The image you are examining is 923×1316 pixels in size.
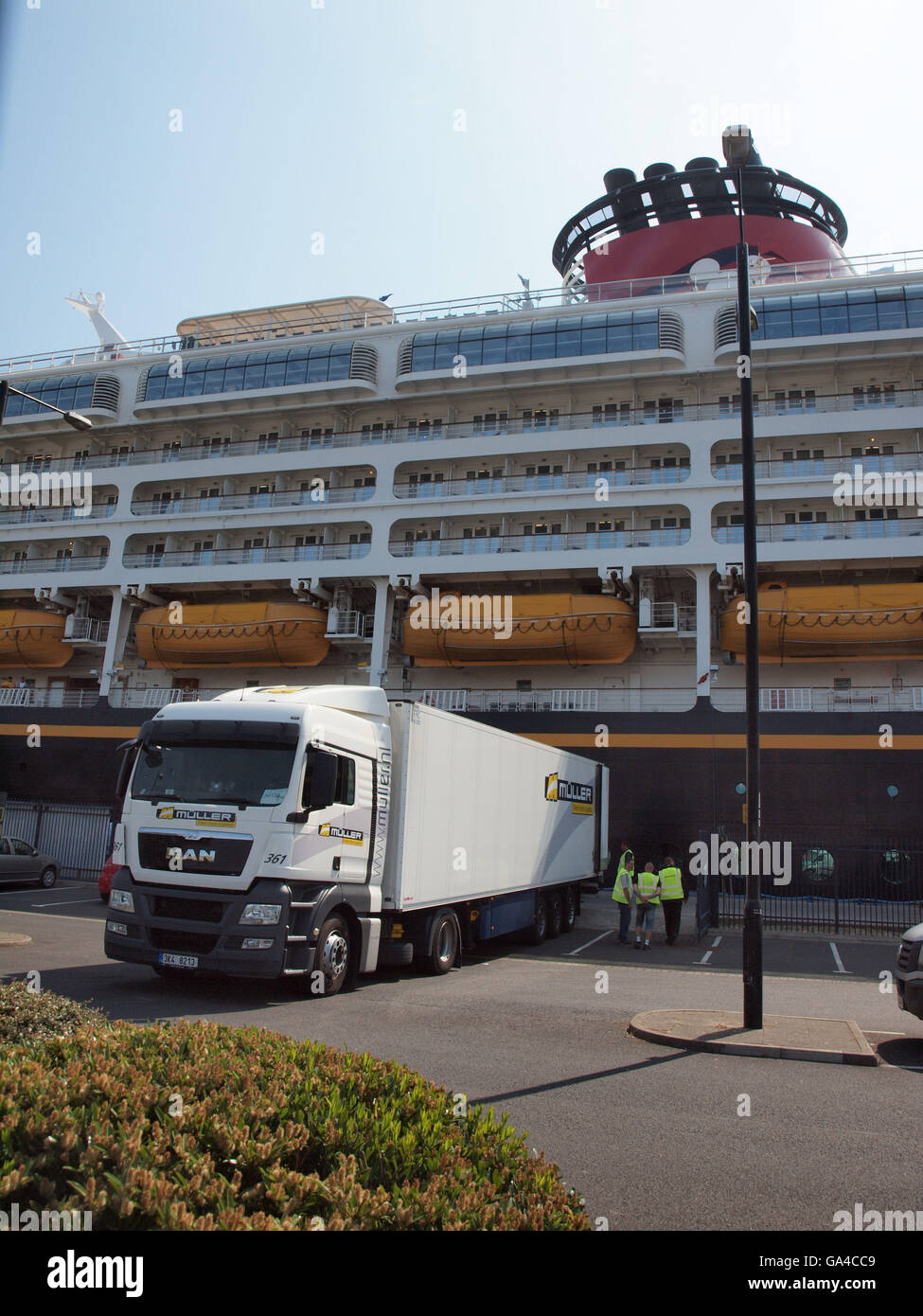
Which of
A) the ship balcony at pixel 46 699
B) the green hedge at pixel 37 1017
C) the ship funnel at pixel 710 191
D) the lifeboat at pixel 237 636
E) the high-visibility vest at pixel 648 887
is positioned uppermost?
the ship funnel at pixel 710 191

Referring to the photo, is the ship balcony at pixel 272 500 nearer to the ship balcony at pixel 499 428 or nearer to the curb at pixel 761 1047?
the ship balcony at pixel 499 428

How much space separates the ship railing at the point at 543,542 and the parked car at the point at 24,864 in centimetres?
1362

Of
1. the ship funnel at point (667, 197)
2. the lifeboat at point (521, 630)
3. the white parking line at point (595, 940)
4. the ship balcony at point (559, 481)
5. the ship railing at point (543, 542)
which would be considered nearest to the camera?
the white parking line at point (595, 940)

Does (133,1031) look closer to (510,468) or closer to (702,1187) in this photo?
(702,1187)

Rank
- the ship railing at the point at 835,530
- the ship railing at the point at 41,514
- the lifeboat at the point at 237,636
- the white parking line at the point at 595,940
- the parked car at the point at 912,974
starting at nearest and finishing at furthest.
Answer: the parked car at the point at 912,974
the white parking line at the point at 595,940
the ship railing at the point at 835,530
the lifeboat at the point at 237,636
the ship railing at the point at 41,514

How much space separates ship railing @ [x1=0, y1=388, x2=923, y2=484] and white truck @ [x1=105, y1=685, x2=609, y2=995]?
1794 centimetres

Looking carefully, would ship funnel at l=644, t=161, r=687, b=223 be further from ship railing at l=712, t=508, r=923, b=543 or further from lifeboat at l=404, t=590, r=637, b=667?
lifeboat at l=404, t=590, r=637, b=667

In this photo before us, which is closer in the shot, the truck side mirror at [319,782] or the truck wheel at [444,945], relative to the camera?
the truck side mirror at [319,782]

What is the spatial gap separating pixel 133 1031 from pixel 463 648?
2240cm

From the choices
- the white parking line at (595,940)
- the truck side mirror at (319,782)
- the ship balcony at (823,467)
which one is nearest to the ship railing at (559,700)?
the ship balcony at (823,467)

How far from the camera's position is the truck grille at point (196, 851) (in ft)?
29.9

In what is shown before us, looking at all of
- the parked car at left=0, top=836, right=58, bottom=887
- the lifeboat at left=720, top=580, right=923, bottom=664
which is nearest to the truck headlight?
the parked car at left=0, top=836, right=58, bottom=887

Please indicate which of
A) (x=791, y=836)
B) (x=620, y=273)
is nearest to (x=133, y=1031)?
(x=791, y=836)

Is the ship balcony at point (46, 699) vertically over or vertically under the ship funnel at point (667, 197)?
under
